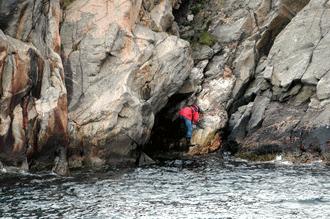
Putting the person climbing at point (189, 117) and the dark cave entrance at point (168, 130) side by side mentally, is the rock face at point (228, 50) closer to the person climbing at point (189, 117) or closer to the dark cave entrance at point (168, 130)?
the person climbing at point (189, 117)

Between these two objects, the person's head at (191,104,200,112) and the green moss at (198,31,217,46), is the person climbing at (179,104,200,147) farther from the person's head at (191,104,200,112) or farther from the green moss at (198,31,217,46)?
the green moss at (198,31,217,46)

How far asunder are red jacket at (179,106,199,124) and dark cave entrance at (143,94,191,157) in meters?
1.01

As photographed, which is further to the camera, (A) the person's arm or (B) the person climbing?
(A) the person's arm

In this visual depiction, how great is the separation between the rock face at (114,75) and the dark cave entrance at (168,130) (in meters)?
2.01

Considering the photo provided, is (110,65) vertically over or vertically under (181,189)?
over

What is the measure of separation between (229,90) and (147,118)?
6145 mm

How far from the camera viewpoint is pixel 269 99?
1179 inches

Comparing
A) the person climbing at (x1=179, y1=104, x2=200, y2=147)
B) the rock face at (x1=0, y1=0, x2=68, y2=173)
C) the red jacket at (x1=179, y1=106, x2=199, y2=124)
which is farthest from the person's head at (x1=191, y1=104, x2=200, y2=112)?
the rock face at (x1=0, y1=0, x2=68, y2=173)

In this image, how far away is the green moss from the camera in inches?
1314

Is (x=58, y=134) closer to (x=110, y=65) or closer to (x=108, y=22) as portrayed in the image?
(x=110, y=65)

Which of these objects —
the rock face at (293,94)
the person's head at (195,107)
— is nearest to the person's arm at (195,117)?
the person's head at (195,107)

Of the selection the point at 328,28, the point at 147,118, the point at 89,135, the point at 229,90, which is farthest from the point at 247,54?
the point at 89,135

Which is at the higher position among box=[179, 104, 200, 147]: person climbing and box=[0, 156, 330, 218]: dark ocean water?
box=[179, 104, 200, 147]: person climbing

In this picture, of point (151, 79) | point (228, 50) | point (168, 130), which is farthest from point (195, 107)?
point (228, 50)
